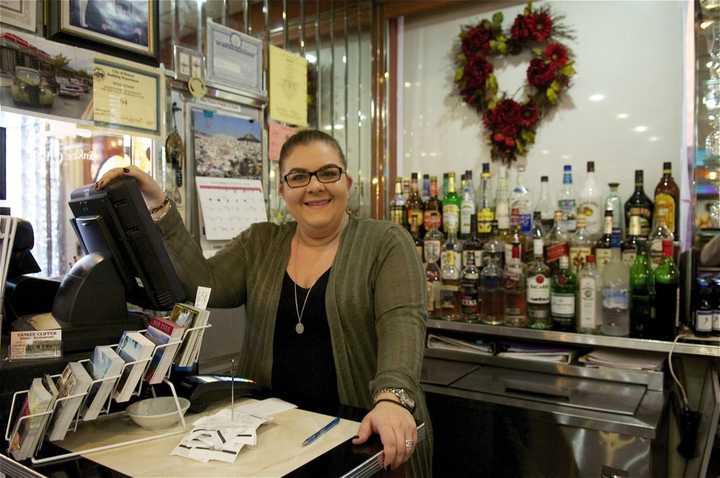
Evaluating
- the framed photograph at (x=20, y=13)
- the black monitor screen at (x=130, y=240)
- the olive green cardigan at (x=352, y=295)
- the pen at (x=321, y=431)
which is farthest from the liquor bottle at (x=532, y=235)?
the framed photograph at (x=20, y=13)

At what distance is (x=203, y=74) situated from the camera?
1.86 meters

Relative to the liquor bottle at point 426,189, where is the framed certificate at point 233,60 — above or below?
above

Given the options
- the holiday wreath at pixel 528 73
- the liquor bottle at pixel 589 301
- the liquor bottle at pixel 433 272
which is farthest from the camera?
the holiday wreath at pixel 528 73

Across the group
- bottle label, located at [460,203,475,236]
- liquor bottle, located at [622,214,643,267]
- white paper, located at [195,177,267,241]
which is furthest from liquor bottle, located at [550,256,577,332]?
A: white paper, located at [195,177,267,241]

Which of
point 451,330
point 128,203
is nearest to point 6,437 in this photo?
point 128,203

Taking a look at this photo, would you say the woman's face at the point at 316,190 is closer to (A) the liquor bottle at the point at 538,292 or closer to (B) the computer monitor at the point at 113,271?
(B) the computer monitor at the point at 113,271

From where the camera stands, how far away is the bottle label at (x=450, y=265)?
2.35m

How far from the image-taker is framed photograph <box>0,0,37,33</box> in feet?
4.43

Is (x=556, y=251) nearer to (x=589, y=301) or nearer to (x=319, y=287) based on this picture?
(x=589, y=301)

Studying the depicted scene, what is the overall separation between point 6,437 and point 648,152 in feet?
7.91

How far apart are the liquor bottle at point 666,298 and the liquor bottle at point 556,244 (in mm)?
345

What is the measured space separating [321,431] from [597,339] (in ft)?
4.44

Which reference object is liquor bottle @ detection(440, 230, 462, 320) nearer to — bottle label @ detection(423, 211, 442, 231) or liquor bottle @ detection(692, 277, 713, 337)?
bottle label @ detection(423, 211, 442, 231)

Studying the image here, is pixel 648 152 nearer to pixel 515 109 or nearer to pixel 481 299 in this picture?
pixel 515 109
